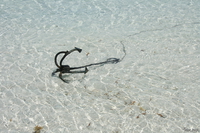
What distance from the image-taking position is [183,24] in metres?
4.47

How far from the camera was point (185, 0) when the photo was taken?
18.3 feet

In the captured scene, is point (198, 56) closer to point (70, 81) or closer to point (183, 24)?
point (183, 24)

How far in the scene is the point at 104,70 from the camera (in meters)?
3.31

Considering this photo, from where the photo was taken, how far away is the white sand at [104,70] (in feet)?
8.22

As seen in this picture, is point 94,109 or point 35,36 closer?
point 94,109

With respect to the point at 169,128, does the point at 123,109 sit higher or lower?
higher

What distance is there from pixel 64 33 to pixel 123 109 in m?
2.10

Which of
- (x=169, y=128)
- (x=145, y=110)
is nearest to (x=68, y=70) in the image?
(x=145, y=110)

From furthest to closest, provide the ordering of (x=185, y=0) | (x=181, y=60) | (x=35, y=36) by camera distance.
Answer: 1. (x=185, y=0)
2. (x=35, y=36)
3. (x=181, y=60)

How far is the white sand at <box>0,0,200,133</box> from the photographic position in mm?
2506

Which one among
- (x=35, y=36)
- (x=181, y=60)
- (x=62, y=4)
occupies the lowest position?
(x=181, y=60)

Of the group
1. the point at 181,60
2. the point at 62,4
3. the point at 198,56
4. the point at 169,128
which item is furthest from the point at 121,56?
the point at 62,4

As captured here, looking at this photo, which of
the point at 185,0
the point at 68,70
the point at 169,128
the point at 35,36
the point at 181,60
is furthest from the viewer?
the point at 185,0

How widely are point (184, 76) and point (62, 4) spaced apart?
3.26m
